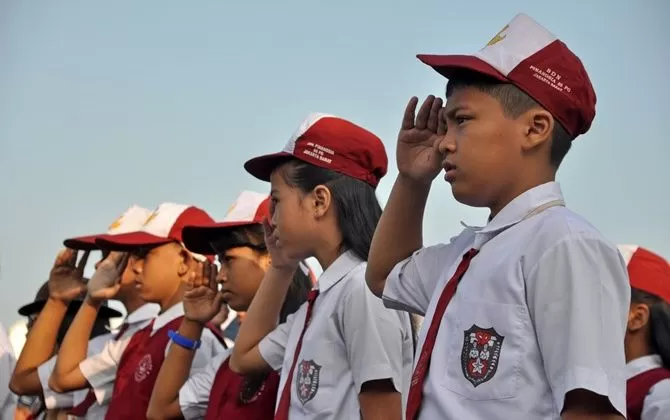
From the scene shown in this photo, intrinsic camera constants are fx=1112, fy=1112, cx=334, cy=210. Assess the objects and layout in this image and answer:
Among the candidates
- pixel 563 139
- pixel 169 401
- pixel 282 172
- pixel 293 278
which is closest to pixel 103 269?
pixel 169 401

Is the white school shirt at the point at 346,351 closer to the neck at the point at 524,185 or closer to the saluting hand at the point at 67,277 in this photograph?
the neck at the point at 524,185

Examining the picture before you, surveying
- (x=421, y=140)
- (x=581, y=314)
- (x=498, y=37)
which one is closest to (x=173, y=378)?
(x=421, y=140)

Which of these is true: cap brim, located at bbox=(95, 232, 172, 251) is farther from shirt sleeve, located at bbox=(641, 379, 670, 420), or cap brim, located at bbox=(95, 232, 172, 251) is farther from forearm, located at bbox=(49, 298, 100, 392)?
shirt sleeve, located at bbox=(641, 379, 670, 420)

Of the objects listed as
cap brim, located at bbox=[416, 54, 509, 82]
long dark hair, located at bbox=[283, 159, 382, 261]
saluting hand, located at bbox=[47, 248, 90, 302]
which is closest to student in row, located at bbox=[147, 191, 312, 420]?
long dark hair, located at bbox=[283, 159, 382, 261]

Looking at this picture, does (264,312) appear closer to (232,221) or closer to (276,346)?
(276,346)

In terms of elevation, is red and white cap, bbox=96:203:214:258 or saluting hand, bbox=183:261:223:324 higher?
red and white cap, bbox=96:203:214:258

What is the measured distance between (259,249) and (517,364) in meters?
2.42

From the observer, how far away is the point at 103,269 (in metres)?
5.46

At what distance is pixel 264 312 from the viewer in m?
3.95

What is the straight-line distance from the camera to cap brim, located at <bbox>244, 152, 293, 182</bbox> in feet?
11.9

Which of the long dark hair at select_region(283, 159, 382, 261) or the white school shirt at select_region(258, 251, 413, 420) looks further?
the long dark hair at select_region(283, 159, 382, 261)

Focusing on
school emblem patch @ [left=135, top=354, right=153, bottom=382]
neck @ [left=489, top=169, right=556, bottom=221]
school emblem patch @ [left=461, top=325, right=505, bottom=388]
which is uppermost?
neck @ [left=489, top=169, right=556, bottom=221]

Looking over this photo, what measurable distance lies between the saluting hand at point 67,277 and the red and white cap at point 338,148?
2.67 meters

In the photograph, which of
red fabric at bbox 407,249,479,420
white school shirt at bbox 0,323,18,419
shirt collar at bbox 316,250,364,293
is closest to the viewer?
red fabric at bbox 407,249,479,420
